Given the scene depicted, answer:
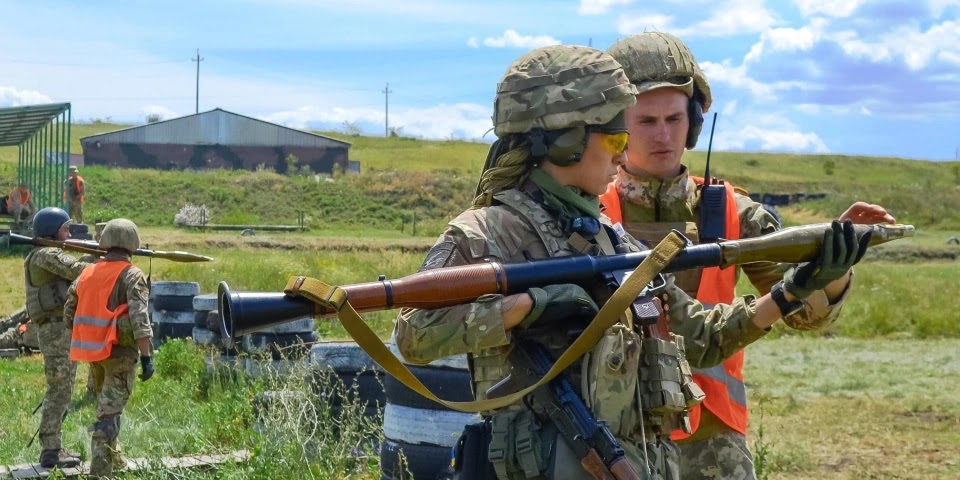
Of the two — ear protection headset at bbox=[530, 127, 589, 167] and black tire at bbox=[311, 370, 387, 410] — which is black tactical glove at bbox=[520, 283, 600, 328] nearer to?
ear protection headset at bbox=[530, 127, 589, 167]

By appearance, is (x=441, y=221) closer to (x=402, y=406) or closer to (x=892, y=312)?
(x=892, y=312)

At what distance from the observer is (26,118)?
29.2 m

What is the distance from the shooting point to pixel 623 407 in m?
3.03

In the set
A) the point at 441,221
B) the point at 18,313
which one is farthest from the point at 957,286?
the point at 441,221

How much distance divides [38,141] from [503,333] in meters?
31.6

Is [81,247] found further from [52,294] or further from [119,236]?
[119,236]

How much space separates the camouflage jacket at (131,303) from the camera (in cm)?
794

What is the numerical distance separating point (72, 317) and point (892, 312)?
13662mm

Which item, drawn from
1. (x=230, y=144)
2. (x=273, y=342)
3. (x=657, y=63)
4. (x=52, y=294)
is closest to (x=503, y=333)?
(x=657, y=63)

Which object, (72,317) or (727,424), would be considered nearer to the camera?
(727,424)

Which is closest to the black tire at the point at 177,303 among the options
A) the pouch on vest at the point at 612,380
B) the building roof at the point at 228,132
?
the pouch on vest at the point at 612,380

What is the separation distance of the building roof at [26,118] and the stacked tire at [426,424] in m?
24.9

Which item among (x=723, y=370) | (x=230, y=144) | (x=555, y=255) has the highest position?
(x=230, y=144)

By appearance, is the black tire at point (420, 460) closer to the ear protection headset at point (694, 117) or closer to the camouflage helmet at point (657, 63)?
the ear protection headset at point (694, 117)
